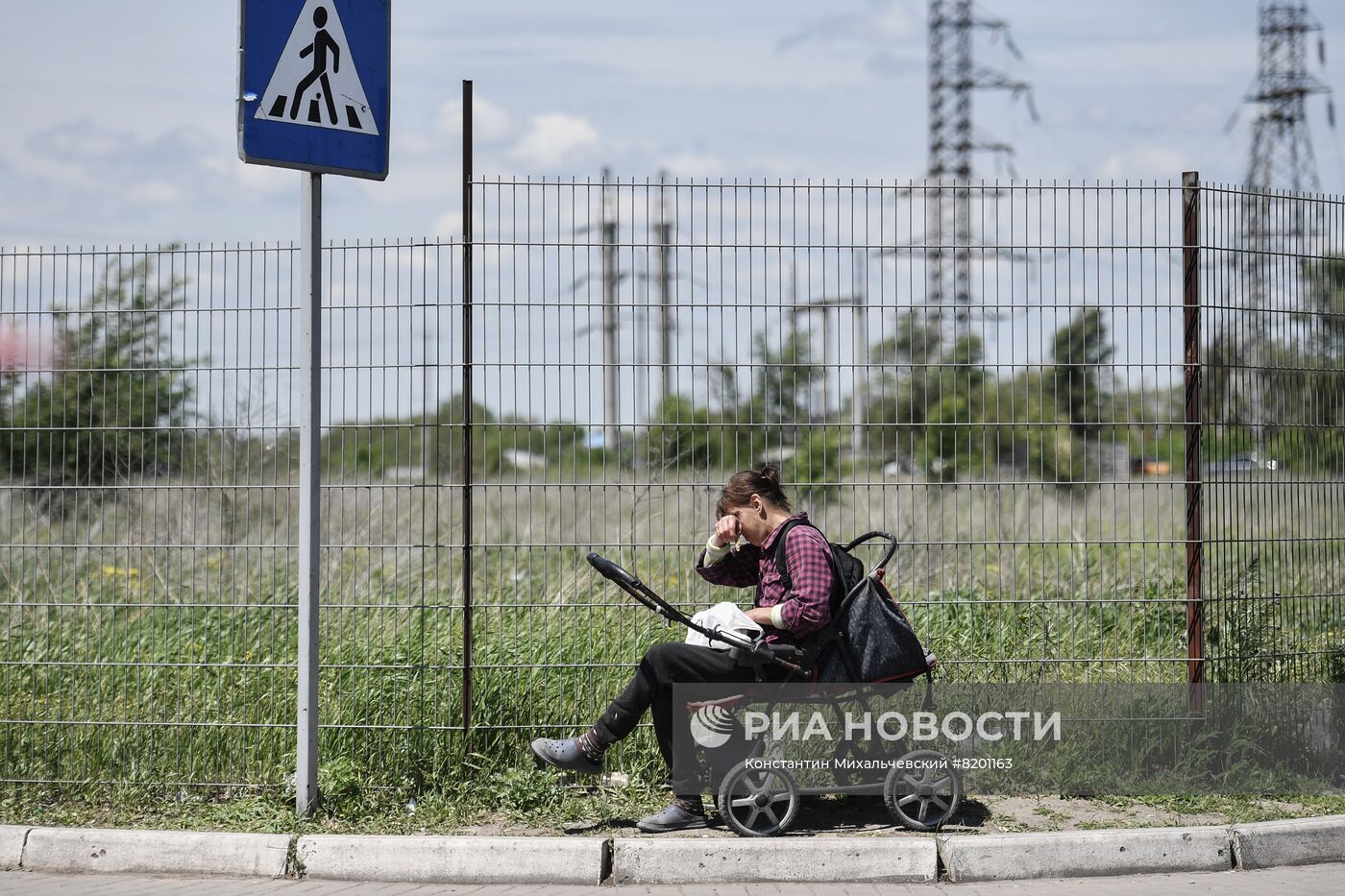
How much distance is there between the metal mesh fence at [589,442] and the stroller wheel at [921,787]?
3.16ft

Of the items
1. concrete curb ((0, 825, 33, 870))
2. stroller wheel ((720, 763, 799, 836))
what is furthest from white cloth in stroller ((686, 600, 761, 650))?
concrete curb ((0, 825, 33, 870))

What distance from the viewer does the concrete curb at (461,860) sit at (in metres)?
5.11

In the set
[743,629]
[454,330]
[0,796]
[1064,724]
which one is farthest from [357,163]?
[1064,724]

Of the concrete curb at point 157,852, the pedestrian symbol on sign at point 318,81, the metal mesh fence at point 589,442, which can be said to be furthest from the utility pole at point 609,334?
the concrete curb at point 157,852

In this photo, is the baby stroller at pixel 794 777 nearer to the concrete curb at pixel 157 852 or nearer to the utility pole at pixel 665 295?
the utility pole at pixel 665 295

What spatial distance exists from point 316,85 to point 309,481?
5.82 ft

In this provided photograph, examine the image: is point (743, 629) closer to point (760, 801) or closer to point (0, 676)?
point (760, 801)

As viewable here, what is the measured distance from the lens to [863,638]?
5.36 meters

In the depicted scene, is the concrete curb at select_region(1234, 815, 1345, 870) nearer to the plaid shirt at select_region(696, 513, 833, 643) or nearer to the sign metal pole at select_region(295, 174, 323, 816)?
the plaid shirt at select_region(696, 513, 833, 643)

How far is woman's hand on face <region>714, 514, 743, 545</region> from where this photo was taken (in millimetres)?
5664

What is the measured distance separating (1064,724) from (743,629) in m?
2.00

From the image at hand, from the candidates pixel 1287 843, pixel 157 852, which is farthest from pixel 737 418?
pixel 157 852

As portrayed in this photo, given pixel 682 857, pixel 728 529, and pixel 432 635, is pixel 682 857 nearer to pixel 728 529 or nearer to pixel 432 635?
pixel 728 529

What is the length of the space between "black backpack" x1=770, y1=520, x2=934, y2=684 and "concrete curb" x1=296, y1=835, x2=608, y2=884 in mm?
1275
